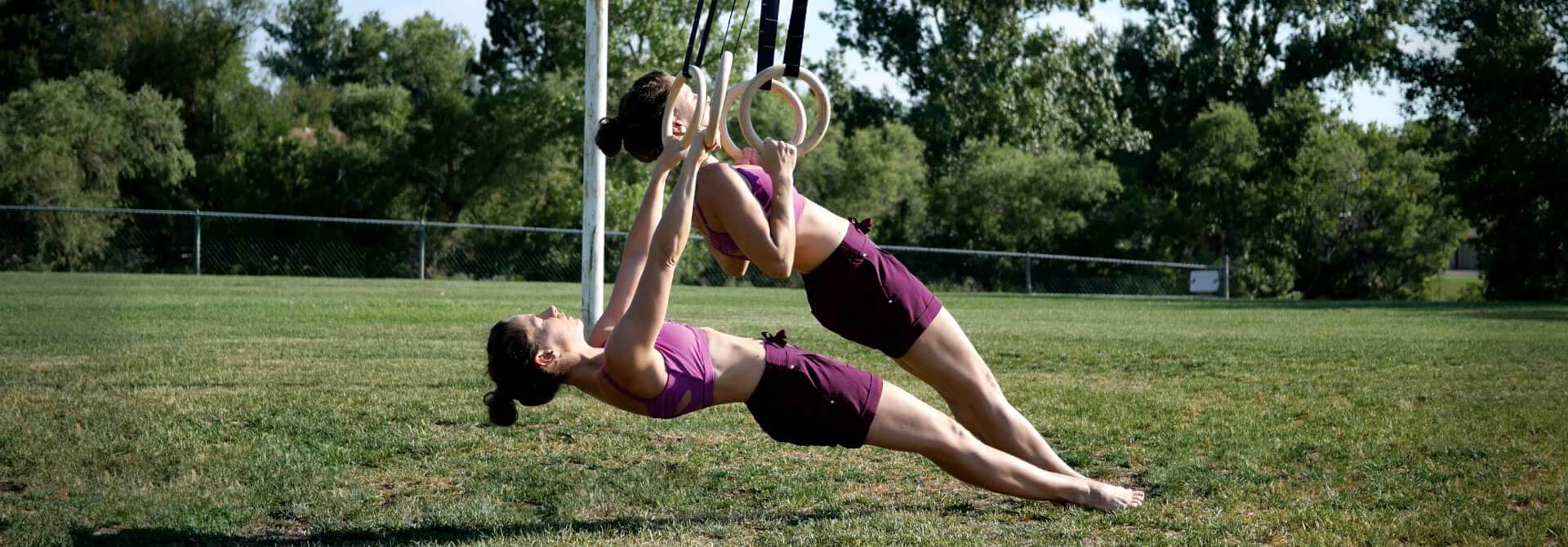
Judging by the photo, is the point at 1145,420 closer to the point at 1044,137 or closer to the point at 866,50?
the point at 1044,137

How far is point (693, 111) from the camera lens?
175 inches

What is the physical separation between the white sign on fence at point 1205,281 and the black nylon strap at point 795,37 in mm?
29596

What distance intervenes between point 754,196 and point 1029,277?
88.8 feet

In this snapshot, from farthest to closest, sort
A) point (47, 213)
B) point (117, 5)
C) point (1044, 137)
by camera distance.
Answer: point (1044, 137), point (117, 5), point (47, 213)

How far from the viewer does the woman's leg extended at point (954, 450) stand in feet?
14.5

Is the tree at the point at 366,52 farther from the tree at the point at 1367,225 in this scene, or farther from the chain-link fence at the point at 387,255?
the tree at the point at 1367,225

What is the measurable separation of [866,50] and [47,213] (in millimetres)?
28465

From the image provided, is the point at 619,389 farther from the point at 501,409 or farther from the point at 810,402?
the point at 810,402

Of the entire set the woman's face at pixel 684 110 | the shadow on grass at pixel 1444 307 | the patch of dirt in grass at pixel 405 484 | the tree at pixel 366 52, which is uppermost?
the tree at pixel 366 52

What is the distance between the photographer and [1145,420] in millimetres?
7246

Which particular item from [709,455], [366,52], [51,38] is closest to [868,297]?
[709,455]

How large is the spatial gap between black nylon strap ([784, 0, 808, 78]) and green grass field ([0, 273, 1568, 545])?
5.73 ft

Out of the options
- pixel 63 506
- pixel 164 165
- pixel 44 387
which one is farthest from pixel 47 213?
pixel 63 506

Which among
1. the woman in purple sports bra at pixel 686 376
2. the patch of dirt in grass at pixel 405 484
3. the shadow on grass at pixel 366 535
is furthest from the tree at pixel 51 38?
the woman in purple sports bra at pixel 686 376
